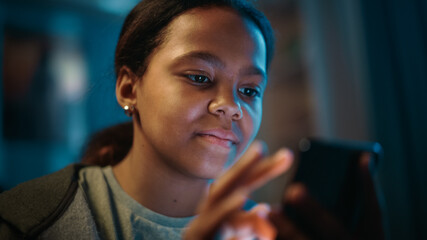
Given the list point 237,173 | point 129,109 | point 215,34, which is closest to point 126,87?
point 129,109

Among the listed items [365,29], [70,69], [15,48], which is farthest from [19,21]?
[365,29]

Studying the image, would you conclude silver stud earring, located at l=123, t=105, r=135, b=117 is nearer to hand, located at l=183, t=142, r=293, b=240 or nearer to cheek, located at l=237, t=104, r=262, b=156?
cheek, located at l=237, t=104, r=262, b=156

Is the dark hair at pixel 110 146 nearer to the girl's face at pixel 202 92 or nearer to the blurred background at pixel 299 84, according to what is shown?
the girl's face at pixel 202 92

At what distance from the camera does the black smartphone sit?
0.52 meters

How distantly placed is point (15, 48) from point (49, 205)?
74.1 inches

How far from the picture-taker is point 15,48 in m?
2.11

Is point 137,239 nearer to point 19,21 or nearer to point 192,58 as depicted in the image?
point 192,58

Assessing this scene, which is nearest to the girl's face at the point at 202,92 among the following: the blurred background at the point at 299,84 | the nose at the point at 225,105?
the nose at the point at 225,105

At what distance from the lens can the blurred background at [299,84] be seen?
5.25 ft

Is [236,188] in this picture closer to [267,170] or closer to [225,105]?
[267,170]

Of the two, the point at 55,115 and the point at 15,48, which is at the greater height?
the point at 15,48

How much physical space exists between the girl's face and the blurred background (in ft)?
2.59

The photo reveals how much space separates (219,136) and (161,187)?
19 centimetres

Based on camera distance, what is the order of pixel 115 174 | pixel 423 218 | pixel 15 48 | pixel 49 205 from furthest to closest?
pixel 15 48
pixel 423 218
pixel 115 174
pixel 49 205
